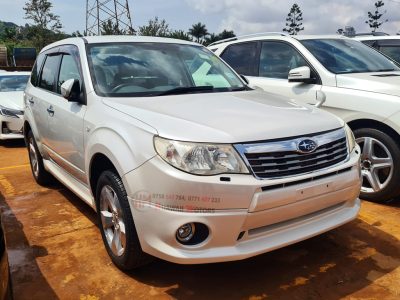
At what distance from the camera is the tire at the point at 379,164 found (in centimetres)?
404

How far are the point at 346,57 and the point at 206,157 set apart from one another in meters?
3.27

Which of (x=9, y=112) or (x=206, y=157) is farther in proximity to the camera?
(x=9, y=112)

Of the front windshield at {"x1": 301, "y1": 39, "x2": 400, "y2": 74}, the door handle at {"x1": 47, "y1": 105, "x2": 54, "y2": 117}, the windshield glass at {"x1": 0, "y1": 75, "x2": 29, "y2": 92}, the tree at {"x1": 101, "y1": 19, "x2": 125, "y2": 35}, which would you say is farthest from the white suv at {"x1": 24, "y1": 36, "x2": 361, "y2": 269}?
the tree at {"x1": 101, "y1": 19, "x2": 125, "y2": 35}

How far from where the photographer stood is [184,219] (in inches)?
96.1

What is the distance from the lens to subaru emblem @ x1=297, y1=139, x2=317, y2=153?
2652mm

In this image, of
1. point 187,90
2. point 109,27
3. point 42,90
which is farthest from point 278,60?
point 109,27

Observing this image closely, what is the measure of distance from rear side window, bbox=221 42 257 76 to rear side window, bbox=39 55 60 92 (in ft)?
8.22

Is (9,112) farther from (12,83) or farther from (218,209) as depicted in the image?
(218,209)

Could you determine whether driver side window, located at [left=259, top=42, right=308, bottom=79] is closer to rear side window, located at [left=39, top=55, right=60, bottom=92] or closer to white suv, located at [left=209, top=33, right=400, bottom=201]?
white suv, located at [left=209, top=33, right=400, bottom=201]

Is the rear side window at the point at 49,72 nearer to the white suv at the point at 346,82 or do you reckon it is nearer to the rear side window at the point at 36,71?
the rear side window at the point at 36,71

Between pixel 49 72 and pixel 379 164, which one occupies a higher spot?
pixel 49 72

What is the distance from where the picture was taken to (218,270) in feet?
9.97

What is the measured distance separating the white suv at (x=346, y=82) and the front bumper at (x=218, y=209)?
1.69 metres

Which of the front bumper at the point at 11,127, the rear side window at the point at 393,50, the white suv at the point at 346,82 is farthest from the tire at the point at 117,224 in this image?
the rear side window at the point at 393,50
